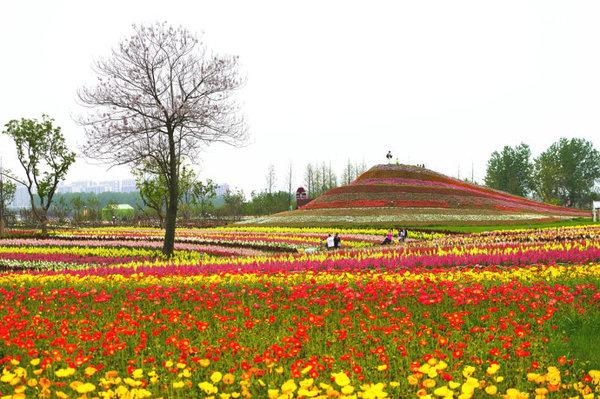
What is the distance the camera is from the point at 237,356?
6098mm

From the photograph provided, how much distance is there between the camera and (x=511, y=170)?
10681 centimetres

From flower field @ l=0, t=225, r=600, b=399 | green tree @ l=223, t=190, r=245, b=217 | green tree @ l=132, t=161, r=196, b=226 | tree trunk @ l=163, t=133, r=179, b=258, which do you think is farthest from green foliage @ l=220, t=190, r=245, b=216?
flower field @ l=0, t=225, r=600, b=399

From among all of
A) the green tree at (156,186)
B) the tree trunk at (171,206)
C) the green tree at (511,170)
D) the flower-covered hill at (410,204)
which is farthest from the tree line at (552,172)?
the tree trunk at (171,206)

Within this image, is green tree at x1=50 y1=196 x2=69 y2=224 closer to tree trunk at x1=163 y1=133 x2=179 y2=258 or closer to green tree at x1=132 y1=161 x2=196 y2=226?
green tree at x1=132 y1=161 x2=196 y2=226

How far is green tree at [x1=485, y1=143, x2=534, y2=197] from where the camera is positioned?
106562 millimetres

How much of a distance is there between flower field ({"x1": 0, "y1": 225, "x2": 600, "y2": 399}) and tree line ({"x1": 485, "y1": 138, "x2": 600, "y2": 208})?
315 ft

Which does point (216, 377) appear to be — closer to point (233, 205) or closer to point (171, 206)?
point (171, 206)

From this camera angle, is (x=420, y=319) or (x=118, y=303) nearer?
(x=420, y=319)

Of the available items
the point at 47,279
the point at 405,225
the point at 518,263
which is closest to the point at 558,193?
the point at 405,225

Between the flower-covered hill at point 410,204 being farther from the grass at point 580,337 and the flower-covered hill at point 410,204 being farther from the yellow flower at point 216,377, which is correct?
the yellow flower at point 216,377

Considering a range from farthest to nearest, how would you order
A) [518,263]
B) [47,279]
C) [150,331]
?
1. [518,263]
2. [47,279]
3. [150,331]

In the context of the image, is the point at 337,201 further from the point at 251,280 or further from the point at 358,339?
the point at 358,339

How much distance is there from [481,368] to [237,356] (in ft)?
8.35

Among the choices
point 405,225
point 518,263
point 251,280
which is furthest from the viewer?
point 405,225
